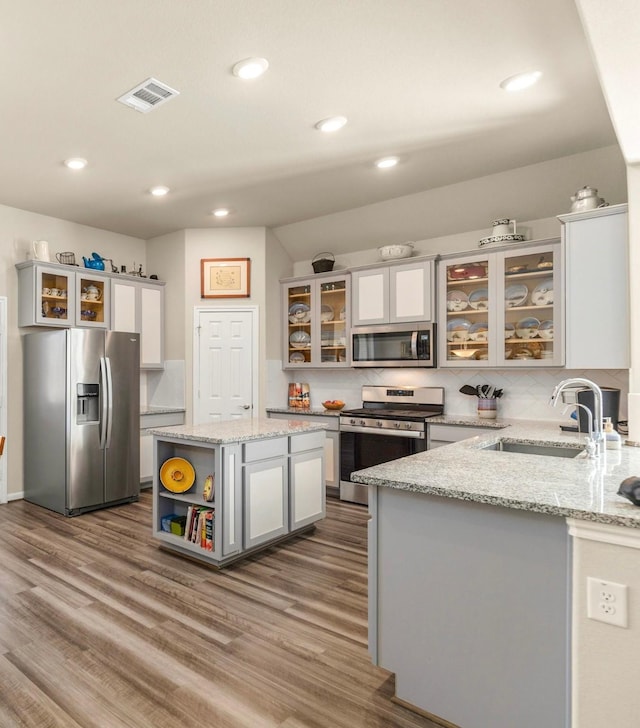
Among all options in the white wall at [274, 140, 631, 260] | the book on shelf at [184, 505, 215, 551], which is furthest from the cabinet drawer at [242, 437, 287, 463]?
the white wall at [274, 140, 631, 260]

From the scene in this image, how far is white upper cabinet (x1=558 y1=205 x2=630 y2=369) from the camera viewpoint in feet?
10.7

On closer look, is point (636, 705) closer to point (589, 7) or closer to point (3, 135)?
point (589, 7)

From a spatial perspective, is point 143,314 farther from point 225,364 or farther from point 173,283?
point 225,364

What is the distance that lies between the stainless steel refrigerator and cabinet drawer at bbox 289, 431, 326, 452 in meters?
2.05

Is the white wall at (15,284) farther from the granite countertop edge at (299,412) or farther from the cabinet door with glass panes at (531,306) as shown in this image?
the cabinet door with glass panes at (531,306)

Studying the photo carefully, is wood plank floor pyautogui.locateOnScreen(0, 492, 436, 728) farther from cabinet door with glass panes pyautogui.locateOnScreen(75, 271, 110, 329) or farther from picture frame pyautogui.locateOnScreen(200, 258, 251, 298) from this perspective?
picture frame pyautogui.locateOnScreen(200, 258, 251, 298)

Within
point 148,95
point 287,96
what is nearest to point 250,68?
point 287,96

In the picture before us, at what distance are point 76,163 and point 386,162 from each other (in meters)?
2.42

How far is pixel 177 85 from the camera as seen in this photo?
8.97 ft

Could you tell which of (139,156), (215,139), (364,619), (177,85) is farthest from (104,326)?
(364,619)

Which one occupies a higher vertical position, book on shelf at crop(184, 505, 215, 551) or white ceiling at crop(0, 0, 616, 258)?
white ceiling at crop(0, 0, 616, 258)

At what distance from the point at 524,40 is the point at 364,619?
299 centimetres

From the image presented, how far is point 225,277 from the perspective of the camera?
5555 millimetres

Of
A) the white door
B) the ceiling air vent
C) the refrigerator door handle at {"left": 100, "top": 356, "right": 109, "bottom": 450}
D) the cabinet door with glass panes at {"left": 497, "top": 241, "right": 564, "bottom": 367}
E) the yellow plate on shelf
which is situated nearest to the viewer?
the ceiling air vent
